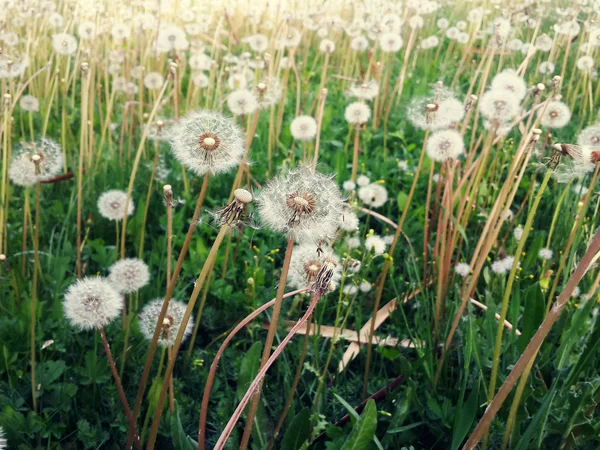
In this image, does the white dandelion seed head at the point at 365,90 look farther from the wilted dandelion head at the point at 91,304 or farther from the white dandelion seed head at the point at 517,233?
the wilted dandelion head at the point at 91,304

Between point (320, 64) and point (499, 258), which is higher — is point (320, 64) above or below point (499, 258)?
above

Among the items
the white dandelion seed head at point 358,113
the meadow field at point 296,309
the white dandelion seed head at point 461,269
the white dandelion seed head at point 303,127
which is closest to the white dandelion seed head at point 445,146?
the meadow field at point 296,309

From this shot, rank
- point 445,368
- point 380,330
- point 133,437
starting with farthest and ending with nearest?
point 380,330 → point 445,368 → point 133,437

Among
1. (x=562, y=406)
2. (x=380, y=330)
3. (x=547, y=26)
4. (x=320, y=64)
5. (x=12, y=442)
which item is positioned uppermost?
(x=547, y=26)

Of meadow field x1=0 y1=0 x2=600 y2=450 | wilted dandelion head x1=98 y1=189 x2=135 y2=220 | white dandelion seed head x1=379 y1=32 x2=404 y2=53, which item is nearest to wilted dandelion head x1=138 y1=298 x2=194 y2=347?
meadow field x1=0 y1=0 x2=600 y2=450

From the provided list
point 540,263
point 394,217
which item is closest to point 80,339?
point 394,217

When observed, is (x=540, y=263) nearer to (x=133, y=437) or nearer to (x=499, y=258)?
(x=499, y=258)
